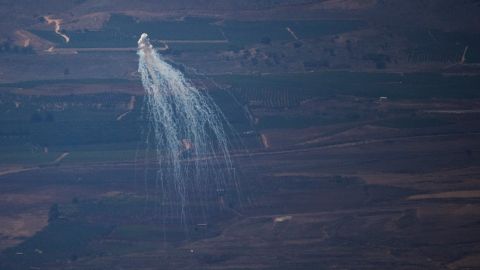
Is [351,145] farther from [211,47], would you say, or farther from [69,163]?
[211,47]

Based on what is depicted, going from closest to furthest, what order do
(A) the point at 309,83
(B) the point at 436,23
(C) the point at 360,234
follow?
(C) the point at 360,234, (A) the point at 309,83, (B) the point at 436,23

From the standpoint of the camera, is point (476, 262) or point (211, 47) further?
point (211, 47)

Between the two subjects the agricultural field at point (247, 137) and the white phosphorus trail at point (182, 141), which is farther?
the white phosphorus trail at point (182, 141)

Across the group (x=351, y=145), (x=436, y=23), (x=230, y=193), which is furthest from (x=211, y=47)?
(x=230, y=193)

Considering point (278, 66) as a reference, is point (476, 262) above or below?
below

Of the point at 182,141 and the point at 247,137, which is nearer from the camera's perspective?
the point at 182,141

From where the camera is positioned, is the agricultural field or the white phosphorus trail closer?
the agricultural field

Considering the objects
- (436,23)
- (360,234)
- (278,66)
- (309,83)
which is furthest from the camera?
(436,23)

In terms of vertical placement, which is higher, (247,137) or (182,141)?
(182,141)
